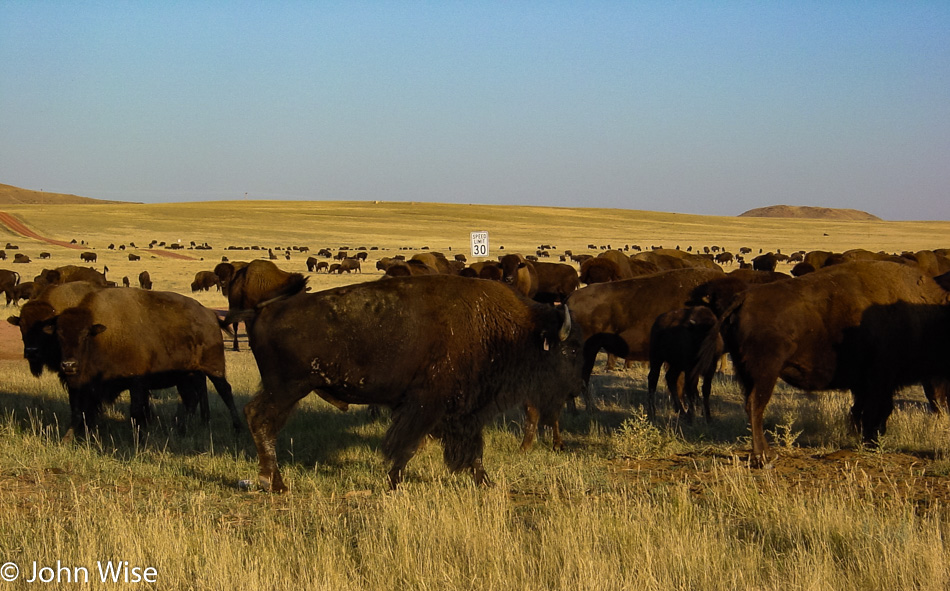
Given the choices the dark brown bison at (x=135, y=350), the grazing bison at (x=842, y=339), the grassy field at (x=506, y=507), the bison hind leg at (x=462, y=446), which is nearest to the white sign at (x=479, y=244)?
the grassy field at (x=506, y=507)

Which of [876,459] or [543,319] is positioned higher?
[543,319]

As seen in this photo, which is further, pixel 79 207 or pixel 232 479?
pixel 79 207

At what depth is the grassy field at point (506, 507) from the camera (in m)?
4.29

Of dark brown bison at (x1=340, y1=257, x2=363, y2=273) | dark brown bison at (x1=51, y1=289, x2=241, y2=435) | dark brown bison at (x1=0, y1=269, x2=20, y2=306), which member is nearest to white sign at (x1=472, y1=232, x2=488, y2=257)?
dark brown bison at (x1=51, y1=289, x2=241, y2=435)

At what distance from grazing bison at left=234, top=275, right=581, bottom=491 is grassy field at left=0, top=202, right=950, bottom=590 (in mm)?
407

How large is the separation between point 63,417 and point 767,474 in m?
7.75

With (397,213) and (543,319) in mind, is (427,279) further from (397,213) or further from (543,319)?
(397,213)

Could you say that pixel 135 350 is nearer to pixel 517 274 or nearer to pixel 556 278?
pixel 517 274

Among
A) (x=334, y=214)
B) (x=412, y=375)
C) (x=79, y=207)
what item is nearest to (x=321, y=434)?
(x=412, y=375)

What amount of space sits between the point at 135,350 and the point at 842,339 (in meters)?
6.97

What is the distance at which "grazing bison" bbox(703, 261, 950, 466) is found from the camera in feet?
23.6

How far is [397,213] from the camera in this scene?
128 metres

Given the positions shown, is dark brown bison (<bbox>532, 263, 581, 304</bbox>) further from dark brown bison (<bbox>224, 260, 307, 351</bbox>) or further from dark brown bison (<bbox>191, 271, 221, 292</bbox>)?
dark brown bison (<bbox>191, 271, 221, 292</bbox>)

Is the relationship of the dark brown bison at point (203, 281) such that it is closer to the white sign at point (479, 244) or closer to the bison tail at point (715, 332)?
the white sign at point (479, 244)
